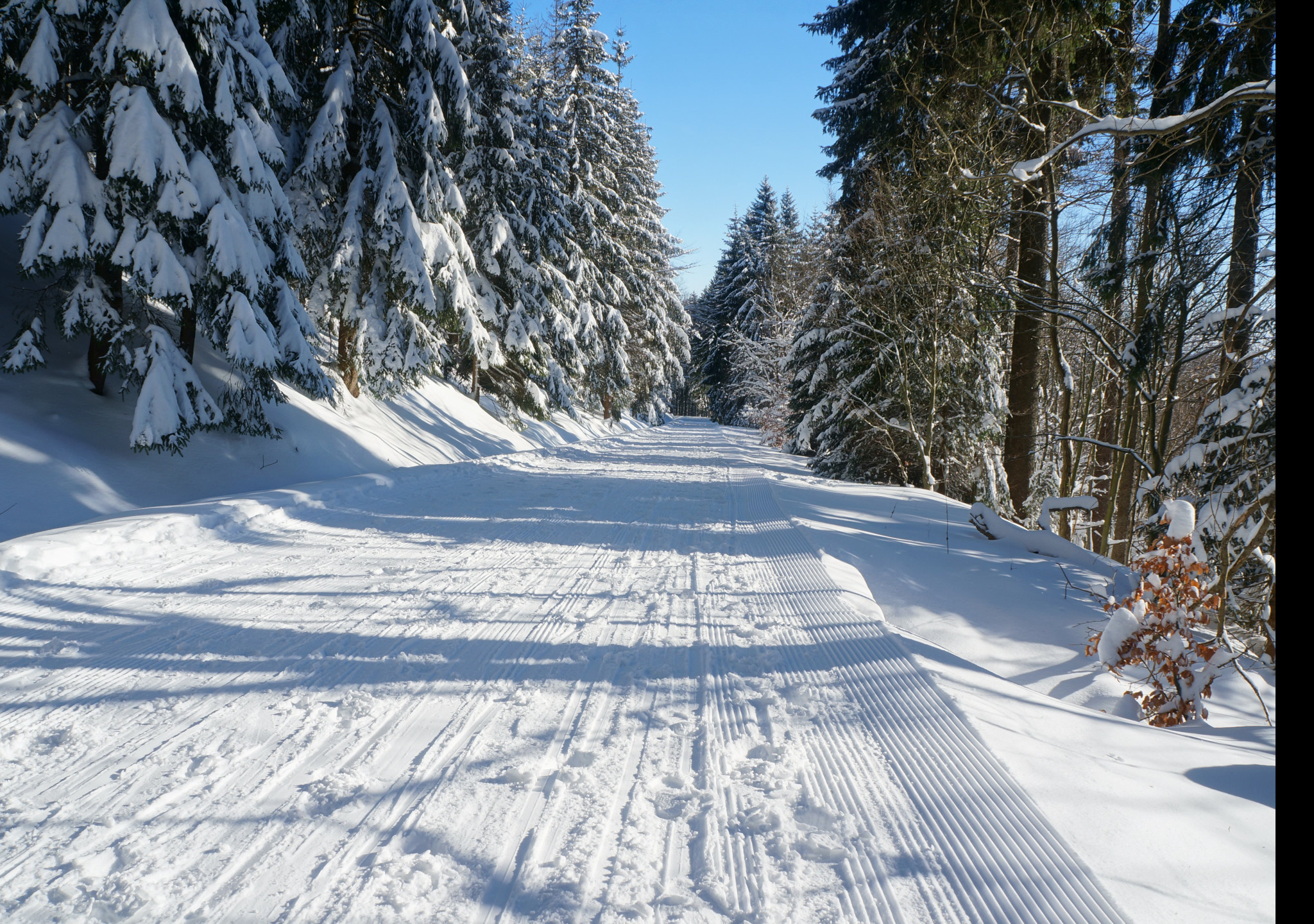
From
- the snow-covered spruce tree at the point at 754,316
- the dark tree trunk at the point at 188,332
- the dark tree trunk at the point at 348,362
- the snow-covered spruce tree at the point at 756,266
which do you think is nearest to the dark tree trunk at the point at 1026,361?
the snow-covered spruce tree at the point at 754,316

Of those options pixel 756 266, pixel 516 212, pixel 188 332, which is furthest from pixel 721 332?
pixel 188 332

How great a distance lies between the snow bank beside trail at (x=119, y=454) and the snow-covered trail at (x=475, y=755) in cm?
196

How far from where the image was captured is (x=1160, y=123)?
10.8ft

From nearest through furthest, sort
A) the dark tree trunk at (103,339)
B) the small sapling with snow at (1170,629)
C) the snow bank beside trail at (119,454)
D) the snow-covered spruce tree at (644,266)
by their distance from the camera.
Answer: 1. the small sapling with snow at (1170,629)
2. the snow bank beside trail at (119,454)
3. the dark tree trunk at (103,339)
4. the snow-covered spruce tree at (644,266)

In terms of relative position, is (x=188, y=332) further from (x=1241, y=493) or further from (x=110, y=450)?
(x=1241, y=493)

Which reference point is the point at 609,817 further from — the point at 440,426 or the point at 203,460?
the point at 440,426

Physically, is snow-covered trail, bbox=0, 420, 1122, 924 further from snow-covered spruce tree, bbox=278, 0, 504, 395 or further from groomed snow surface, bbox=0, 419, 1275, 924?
snow-covered spruce tree, bbox=278, 0, 504, 395

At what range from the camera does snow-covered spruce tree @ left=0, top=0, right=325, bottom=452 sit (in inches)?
255

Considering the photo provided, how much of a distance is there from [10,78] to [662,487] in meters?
9.20

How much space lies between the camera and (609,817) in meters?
2.03

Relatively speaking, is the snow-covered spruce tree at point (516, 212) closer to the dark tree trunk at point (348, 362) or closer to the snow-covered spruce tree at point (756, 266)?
the dark tree trunk at point (348, 362)

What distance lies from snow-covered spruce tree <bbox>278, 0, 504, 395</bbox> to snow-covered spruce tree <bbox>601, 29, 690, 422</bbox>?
14258 millimetres

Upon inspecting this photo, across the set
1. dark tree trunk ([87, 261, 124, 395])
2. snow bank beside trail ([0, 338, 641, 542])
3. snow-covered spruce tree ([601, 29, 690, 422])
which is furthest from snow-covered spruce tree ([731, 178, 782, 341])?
dark tree trunk ([87, 261, 124, 395])

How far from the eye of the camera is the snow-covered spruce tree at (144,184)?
6488 mm
